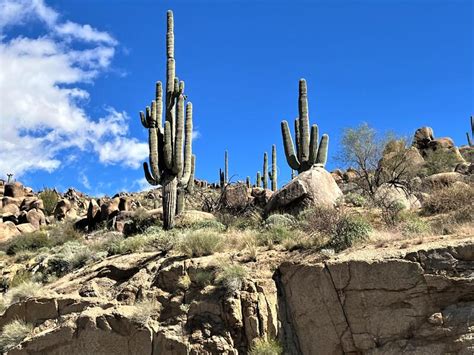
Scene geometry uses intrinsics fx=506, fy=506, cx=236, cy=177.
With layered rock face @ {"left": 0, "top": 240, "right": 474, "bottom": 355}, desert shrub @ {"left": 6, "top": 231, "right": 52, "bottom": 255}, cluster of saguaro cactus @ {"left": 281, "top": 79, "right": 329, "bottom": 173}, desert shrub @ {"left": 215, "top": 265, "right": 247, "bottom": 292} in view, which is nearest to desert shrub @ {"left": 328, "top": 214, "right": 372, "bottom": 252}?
layered rock face @ {"left": 0, "top": 240, "right": 474, "bottom": 355}

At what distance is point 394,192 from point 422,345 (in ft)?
34.2

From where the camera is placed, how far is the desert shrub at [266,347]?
9164 mm

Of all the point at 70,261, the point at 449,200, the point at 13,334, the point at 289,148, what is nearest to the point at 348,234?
the point at 449,200

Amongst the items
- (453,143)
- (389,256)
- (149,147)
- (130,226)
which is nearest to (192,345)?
(389,256)

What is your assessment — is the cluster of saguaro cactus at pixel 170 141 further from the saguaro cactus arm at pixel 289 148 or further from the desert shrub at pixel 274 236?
the desert shrub at pixel 274 236

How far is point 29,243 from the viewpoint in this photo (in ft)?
85.1

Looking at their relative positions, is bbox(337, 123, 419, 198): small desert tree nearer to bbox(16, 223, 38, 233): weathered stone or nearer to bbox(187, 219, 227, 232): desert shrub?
bbox(187, 219, 227, 232): desert shrub

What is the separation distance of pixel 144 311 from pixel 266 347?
285 centimetres

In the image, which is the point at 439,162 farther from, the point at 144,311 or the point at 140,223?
the point at 144,311

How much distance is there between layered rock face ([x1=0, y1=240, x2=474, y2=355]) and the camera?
27.6ft

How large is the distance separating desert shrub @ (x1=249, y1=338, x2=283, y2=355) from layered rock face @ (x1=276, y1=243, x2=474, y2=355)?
25cm

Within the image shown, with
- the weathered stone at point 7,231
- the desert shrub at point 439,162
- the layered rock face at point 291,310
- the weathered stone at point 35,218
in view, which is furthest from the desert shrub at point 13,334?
the desert shrub at point 439,162

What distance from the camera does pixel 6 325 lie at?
12555 mm

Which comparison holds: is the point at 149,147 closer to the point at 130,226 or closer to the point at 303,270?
the point at 130,226
